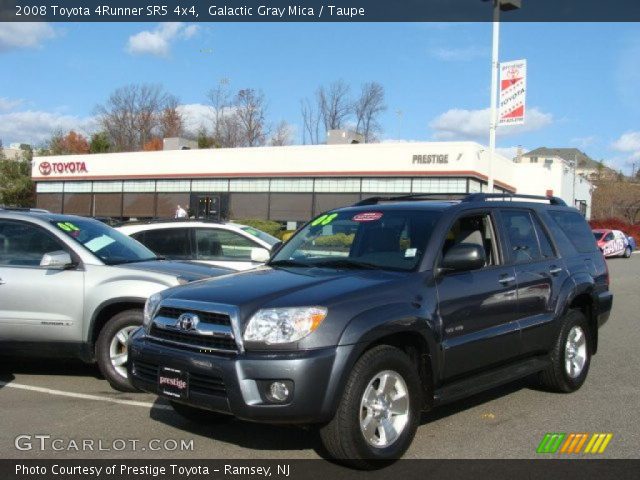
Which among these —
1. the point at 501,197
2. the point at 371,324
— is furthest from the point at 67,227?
the point at 501,197

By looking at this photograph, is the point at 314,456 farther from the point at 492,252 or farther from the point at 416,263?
the point at 492,252

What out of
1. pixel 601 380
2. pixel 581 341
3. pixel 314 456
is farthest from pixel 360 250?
pixel 601 380

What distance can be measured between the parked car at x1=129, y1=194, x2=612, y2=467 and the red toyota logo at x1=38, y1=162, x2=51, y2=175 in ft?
149

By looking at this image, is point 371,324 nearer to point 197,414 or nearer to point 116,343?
point 197,414

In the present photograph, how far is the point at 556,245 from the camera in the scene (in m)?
6.97

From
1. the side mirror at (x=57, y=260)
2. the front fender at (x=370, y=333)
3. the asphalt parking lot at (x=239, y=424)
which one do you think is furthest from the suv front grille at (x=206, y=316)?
the side mirror at (x=57, y=260)

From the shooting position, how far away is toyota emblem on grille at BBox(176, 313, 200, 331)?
15.4ft

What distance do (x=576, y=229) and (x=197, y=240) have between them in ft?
17.8

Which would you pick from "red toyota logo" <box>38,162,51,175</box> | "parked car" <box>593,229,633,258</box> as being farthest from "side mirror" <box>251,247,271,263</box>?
"red toyota logo" <box>38,162,51,175</box>

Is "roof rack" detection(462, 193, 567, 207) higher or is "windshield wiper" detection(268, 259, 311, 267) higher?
"roof rack" detection(462, 193, 567, 207)

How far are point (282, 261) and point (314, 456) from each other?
1.66 meters

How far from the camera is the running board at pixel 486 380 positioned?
5.23 metres

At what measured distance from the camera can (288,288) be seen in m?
4.76

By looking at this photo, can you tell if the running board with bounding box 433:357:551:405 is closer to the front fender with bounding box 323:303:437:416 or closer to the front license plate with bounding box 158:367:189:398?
the front fender with bounding box 323:303:437:416
